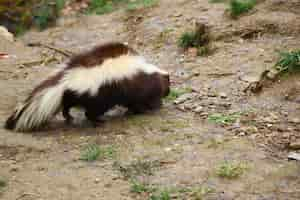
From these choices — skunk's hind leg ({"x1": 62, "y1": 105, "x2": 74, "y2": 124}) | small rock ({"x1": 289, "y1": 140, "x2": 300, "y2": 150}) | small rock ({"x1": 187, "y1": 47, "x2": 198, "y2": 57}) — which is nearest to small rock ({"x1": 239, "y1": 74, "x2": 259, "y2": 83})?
small rock ({"x1": 187, "y1": 47, "x2": 198, "y2": 57})

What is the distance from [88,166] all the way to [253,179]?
133 centimetres

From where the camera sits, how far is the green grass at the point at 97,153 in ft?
16.4

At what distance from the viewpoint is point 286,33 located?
24.4 feet

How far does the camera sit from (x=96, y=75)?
5.62 m

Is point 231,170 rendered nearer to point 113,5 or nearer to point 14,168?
point 14,168

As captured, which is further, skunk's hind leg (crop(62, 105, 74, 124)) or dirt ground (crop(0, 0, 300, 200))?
skunk's hind leg (crop(62, 105, 74, 124))

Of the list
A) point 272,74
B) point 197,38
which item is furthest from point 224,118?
point 197,38

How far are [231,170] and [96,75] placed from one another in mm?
1752

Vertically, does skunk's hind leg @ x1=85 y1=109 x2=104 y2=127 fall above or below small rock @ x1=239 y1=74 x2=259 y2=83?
below

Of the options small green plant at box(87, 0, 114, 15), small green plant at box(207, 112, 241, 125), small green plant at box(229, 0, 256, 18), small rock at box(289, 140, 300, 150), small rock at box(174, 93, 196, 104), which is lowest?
small rock at box(174, 93, 196, 104)

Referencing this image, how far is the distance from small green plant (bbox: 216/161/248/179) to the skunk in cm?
153

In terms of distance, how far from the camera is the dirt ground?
14.6 feet

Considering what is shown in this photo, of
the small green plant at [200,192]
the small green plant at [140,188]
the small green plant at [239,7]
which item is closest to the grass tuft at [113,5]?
the small green plant at [239,7]

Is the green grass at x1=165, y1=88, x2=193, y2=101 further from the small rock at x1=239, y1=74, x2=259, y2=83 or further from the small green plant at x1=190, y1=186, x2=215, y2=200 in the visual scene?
the small green plant at x1=190, y1=186, x2=215, y2=200
